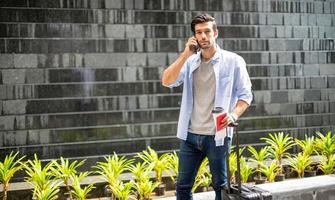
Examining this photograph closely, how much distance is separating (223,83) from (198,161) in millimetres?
807

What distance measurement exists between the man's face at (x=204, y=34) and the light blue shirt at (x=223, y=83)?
0.20 meters

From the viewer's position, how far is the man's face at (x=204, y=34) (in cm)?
383

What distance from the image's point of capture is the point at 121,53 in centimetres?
798

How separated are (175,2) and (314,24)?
3369mm

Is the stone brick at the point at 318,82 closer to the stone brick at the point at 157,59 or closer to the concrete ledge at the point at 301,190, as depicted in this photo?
the stone brick at the point at 157,59

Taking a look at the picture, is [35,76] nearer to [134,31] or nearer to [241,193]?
[134,31]

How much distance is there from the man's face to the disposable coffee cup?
0.62 m

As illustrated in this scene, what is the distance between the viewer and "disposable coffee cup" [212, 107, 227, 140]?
3.65m

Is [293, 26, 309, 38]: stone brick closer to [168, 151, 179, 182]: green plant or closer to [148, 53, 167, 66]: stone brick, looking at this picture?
[148, 53, 167, 66]: stone brick

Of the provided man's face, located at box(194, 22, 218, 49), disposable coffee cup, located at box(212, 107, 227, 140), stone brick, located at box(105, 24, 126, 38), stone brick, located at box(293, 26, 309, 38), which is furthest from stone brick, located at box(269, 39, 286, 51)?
disposable coffee cup, located at box(212, 107, 227, 140)

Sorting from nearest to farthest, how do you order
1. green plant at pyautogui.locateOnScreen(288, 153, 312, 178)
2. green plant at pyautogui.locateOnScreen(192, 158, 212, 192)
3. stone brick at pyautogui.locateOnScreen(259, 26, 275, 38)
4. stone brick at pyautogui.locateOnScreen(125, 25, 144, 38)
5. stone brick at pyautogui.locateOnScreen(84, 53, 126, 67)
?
1. green plant at pyautogui.locateOnScreen(192, 158, 212, 192)
2. green plant at pyautogui.locateOnScreen(288, 153, 312, 178)
3. stone brick at pyautogui.locateOnScreen(84, 53, 126, 67)
4. stone brick at pyautogui.locateOnScreen(125, 25, 144, 38)
5. stone brick at pyautogui.locateOnScreen(259, 26, 275, 38)

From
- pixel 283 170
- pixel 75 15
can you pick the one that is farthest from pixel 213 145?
pixel 75 15

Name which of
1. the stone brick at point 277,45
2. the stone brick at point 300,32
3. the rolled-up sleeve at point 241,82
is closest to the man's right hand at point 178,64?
the rolled-up sleeve at point 241,82

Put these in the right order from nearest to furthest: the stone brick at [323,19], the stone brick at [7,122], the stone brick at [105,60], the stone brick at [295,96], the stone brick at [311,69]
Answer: the stone brick at [7,122] < the stone brick at [105,60] < the stone brick at [295,96] < the stone brick at [311,69] < the stone brick at [323,19]
